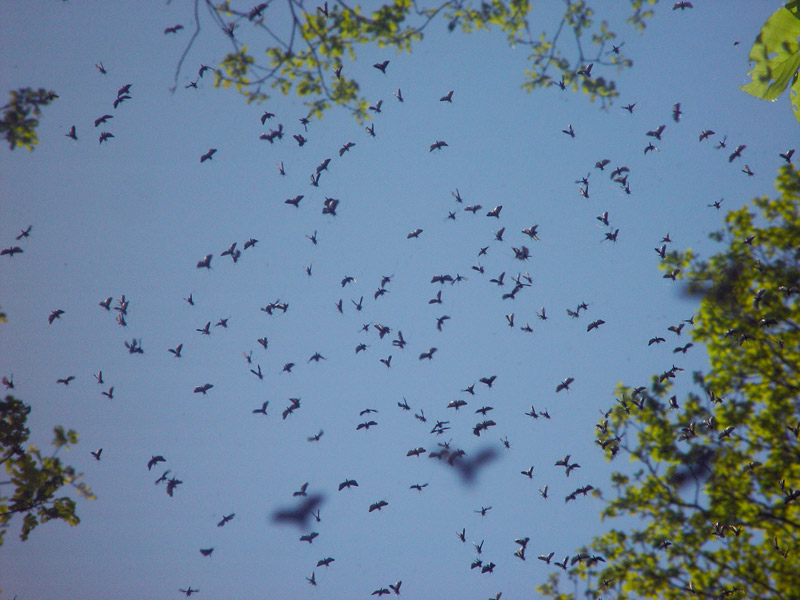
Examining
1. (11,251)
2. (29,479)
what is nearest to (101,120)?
(11,251)

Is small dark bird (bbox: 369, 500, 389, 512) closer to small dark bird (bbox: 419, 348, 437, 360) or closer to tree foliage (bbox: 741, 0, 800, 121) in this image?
small dark bird (bbox: 419, 348, 437, 360)

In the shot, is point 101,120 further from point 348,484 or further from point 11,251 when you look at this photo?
point 348,484

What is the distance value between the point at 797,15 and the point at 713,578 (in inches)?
388

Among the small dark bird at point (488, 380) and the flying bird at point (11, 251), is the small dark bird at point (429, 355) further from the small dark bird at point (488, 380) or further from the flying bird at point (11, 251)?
the flying bird at point (11, 251)

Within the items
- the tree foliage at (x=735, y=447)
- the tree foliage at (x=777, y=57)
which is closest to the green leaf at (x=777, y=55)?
the tree foliage at (x=777, y=57)

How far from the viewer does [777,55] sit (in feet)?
8.47

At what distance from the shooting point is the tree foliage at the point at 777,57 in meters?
2.58

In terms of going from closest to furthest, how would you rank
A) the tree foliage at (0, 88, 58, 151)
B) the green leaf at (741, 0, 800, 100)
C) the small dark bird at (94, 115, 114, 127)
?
the green leaf at (741, 0, 800, 100) → the tree foliage at (0, 88, 58, 151) → the small dark bird at (94, 115, 114, 127)

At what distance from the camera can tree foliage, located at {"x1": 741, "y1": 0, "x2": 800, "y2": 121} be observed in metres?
2.58

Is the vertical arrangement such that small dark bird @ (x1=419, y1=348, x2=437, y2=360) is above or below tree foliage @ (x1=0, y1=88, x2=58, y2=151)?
above

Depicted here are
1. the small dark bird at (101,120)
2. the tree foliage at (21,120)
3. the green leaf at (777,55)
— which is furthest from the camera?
the small dark bird at (101,120)

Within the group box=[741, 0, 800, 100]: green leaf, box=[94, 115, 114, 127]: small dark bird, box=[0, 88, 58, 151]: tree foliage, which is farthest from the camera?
box=[94, 115, 114, 127]: small dark bird

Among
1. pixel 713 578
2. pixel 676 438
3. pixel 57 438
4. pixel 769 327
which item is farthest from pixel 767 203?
pixel 57 438

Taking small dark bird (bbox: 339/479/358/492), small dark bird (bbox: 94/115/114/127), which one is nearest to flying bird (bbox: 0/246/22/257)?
small dark bird (bbox: 94/115/114/127)
